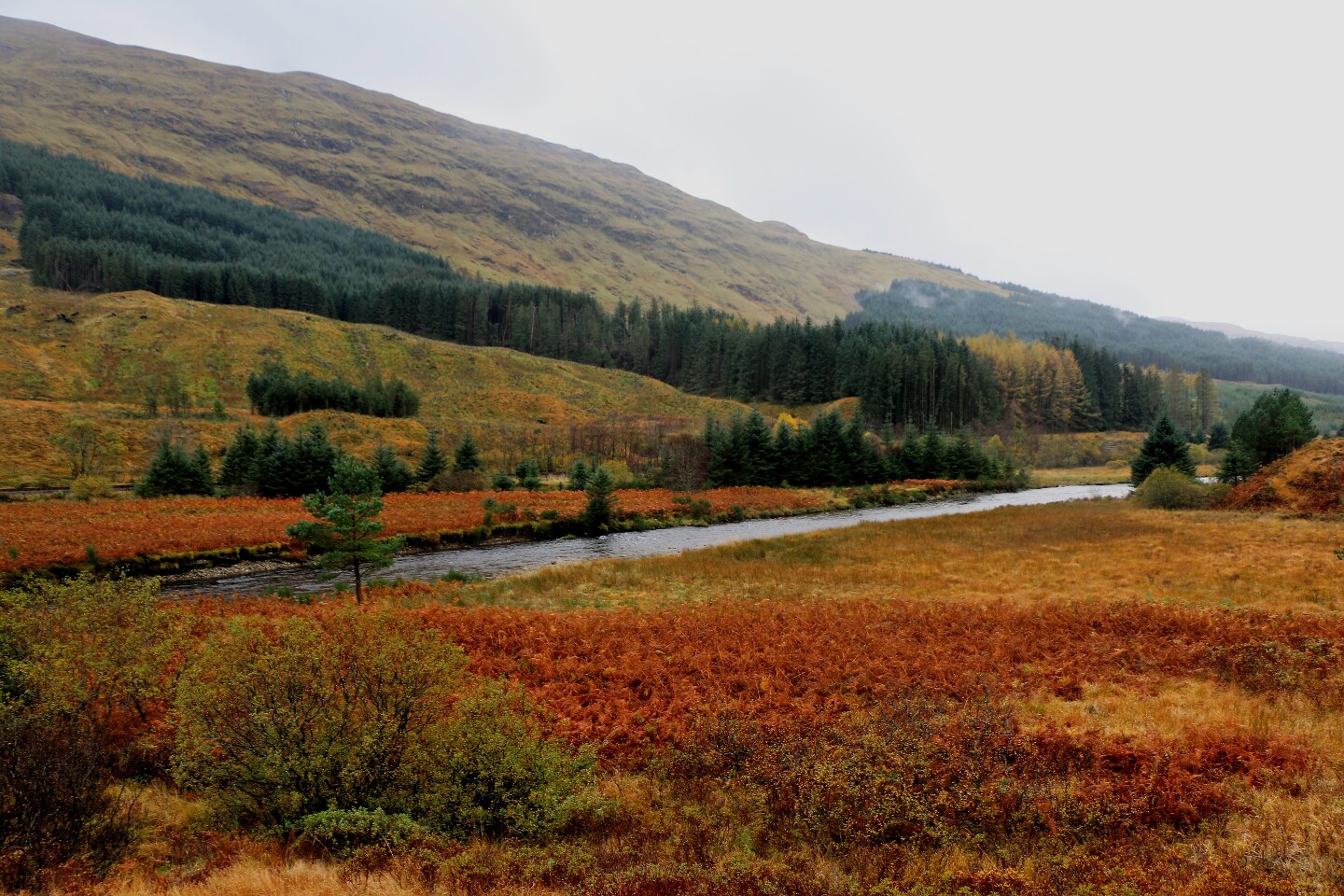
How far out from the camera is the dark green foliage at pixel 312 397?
7719 cm

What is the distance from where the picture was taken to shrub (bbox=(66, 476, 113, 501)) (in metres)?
40.2

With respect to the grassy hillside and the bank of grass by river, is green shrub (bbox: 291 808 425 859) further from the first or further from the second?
the grassy hillside

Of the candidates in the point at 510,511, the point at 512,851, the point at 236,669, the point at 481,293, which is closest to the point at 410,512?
the point at 510,511

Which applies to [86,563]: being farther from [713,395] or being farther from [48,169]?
[48,169]

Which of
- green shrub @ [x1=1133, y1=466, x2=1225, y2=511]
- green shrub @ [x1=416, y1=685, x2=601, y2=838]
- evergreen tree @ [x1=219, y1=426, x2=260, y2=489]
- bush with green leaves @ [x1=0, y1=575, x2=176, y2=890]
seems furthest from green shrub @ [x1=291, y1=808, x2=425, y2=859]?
green shrub @ [x1=1133, y1=466, x2=1225, y2=511]

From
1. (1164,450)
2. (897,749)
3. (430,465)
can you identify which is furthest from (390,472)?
(1164,450)

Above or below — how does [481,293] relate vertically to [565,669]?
above

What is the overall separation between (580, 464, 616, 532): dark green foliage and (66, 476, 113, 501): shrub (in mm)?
32158

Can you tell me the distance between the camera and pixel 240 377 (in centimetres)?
9044

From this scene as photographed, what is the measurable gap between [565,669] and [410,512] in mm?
29329

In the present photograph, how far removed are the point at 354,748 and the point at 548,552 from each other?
2669 cm

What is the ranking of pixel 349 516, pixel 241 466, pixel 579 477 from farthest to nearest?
pixel 579 477 → pixel 241 466 → pixel 349 516

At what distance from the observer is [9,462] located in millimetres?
49562

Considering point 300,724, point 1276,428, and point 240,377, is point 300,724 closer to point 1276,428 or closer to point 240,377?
point 1276,428
